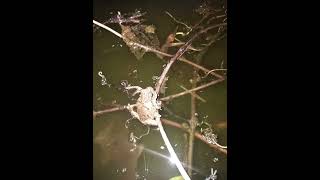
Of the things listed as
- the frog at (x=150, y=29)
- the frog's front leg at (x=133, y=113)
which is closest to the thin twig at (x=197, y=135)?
the frog's front leg at (x=133, y=113)

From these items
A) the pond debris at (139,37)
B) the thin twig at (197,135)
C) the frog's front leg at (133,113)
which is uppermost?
→ the pond debris at (139,37)

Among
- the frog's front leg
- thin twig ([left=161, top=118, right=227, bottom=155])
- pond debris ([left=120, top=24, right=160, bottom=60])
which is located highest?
pond debris ([left=120, top=24, right=160, bottom=60])

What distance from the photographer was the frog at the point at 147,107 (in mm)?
1997

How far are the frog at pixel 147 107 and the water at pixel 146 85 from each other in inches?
1.3

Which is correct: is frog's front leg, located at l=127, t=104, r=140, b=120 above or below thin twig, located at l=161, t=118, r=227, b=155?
above

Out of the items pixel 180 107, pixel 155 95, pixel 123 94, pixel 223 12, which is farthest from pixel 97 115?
pixel 223 12

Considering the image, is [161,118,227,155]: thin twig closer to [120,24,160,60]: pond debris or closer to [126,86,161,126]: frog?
[126,86,161,126]: frog

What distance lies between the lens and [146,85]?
201cm

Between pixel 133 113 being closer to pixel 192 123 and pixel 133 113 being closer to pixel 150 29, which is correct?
pixel 192 123

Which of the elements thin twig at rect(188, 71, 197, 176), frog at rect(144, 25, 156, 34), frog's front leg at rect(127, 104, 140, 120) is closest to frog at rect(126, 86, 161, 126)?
frog's front leg at rect(127, 104, 140, 120)

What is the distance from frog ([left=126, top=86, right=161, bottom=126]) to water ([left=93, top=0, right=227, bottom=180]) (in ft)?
0.11

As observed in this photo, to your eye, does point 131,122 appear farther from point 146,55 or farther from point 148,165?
point 146,55

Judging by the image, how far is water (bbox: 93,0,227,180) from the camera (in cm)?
196

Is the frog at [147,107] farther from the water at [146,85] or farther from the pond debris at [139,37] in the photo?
the pond debris at [139,37]
